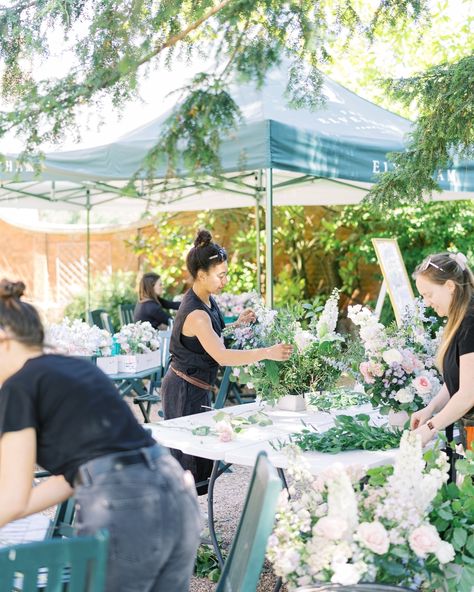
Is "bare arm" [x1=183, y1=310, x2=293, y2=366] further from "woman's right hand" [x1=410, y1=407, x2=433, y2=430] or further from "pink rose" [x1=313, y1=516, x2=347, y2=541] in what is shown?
"pink rose" [x1=313, y1=516, x2=347, y2=541]

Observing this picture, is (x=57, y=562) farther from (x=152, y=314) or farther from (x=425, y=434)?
(x=152, y=314)

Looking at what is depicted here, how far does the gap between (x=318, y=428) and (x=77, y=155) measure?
3662 mm

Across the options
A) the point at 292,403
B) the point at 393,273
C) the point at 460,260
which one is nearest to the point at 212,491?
the point at 292,403

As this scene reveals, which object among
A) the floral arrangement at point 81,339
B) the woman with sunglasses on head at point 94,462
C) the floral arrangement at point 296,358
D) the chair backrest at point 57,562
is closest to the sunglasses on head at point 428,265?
the floral arrangement at point 296,358

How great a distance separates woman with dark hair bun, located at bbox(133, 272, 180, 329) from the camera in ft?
25.5

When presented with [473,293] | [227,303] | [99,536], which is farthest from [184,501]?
[227,303]

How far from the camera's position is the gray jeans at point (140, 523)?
69.6 inches

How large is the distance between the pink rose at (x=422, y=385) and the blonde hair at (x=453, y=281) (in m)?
0.09

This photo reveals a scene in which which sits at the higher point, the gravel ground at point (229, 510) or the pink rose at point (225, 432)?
the pink rose at point (225, 432)

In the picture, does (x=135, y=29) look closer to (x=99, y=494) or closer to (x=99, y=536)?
(x=99, y=494)

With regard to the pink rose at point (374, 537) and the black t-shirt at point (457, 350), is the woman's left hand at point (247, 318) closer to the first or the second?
the black t-shirt at point (457, 350)

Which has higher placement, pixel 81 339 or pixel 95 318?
pixel 81 339

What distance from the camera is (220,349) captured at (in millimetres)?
3723

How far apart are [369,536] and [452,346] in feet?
4.25
